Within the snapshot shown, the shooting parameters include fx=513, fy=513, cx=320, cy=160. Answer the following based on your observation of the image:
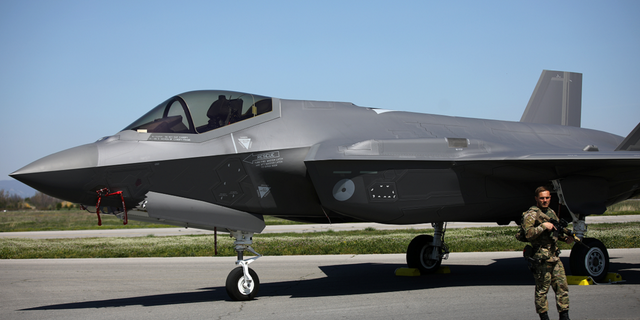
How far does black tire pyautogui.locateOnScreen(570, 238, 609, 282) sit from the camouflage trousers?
416 cm

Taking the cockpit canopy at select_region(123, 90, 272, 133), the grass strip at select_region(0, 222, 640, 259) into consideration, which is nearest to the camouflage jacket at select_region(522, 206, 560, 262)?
the cockpit canopy at select_region(123, 90, 272, 133)

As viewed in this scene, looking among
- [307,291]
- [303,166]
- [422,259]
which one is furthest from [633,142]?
[307,291]

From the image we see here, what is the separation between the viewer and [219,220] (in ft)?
26.4

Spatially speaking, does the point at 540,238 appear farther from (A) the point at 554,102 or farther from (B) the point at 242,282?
(A) the point at 554,102

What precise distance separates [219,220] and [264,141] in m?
1.43

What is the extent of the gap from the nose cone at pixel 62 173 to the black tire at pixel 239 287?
8.44ft

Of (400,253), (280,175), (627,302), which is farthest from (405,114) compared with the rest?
(400,253)

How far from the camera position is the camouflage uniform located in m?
5.54

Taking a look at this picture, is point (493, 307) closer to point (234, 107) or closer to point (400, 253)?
point (234, 107)

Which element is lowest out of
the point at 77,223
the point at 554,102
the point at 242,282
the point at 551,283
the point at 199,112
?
the point at 77,223

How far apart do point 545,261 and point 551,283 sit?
0.26 m

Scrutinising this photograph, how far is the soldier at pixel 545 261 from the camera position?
5.52 m

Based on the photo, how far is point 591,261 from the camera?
30.6 feet

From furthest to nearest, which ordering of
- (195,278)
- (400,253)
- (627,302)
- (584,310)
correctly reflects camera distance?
(400,253), (195,278), (627,302), (584,310)
